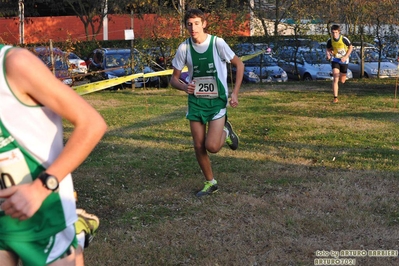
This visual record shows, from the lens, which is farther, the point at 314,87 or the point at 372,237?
the point at 314,87

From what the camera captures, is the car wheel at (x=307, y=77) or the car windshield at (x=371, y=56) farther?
the car windshield at (x=371, y=56)

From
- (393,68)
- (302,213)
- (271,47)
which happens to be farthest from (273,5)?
(302,213)

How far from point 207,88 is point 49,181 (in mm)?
4787

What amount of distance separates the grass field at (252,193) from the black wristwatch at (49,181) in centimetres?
282

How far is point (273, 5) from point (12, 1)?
17.8m

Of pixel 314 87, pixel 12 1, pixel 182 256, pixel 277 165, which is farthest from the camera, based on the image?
pixel 12 1

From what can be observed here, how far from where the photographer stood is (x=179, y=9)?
21.8 m

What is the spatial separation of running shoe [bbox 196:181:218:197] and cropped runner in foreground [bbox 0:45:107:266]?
436 centimetres

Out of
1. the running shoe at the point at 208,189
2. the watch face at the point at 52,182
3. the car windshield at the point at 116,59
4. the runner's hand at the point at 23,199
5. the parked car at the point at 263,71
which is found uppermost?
the watch face at the point at 52,182

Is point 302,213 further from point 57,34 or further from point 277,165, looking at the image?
point 57,34

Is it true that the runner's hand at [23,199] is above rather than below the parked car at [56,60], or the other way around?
above

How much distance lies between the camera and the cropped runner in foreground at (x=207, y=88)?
7.03m

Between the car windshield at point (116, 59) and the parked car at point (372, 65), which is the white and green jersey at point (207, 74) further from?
the parked car at point (372, 65)

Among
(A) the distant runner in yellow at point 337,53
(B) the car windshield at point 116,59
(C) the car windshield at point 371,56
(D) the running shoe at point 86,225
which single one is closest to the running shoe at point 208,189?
(D) the running shoe at point 86,225
